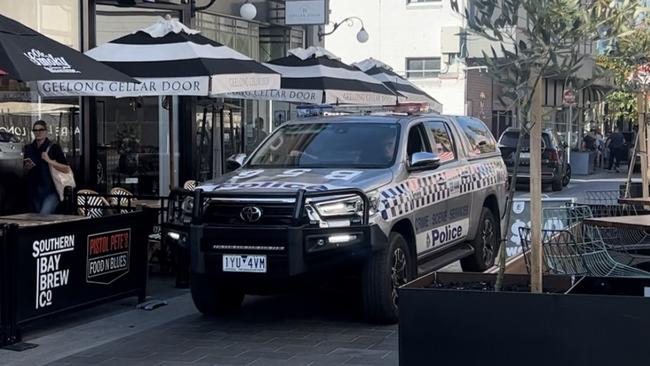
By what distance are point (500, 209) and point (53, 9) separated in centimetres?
655

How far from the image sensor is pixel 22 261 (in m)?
7.07

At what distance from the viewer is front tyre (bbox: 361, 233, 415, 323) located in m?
7.65

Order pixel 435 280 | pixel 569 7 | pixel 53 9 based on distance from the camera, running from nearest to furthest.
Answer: pixel 569 7
pixel 435 280
pixel 53 9

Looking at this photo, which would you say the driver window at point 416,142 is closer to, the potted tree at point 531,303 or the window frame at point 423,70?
the potted tree at point 531,303

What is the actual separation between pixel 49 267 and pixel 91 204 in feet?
9.11

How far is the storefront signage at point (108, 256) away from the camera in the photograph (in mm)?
7973

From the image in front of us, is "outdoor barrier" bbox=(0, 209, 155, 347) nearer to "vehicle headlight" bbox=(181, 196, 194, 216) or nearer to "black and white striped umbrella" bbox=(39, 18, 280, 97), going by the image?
"vehicle headlight" bbox=(181, 196, 194, 216)

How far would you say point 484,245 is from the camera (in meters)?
10.5

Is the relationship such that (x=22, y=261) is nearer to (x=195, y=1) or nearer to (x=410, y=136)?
(x=410, y=136)

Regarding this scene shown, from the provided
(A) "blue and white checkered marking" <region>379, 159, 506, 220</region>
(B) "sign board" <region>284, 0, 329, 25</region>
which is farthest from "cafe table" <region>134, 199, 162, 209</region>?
(B) "sign board" <region>284, 0, 329, 25</region>

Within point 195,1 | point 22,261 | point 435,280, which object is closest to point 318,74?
point 195,1

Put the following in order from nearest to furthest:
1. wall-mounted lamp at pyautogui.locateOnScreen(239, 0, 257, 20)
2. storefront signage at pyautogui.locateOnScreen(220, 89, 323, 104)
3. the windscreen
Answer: the windscreen, storefront signage at pyautogui.locateOnScreen(220, 89, 323, 104), wall-mounted lamp at pyautogui.locateOnScreen(239, 0, 257, 20)

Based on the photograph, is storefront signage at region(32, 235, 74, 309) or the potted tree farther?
storefront signage at region(32, 235, 74, 309)

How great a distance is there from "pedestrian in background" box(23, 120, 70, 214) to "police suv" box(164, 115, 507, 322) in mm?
2773
